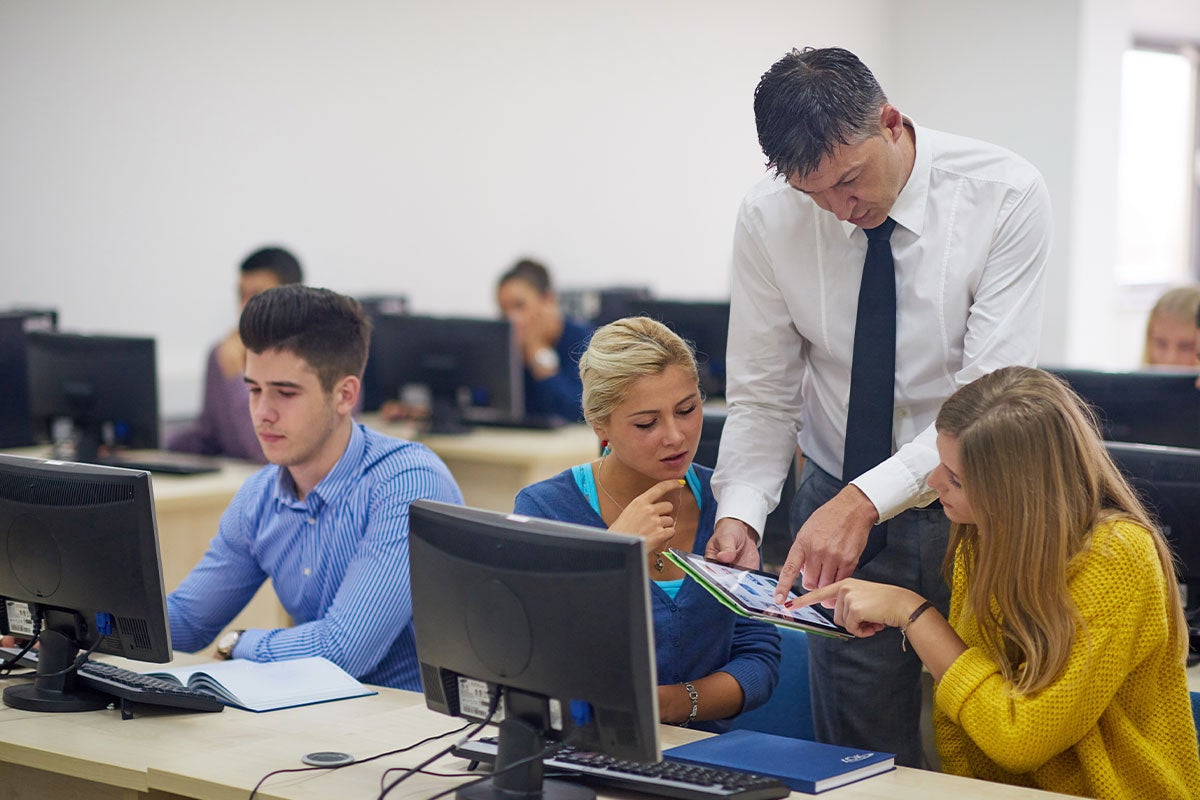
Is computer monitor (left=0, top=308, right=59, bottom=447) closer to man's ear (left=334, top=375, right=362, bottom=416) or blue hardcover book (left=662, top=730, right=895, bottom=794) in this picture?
man's ear (left=334, top=375, right=362, bottom=416)

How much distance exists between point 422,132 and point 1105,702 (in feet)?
16.7

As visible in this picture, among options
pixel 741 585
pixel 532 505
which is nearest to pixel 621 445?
pixel 532 505

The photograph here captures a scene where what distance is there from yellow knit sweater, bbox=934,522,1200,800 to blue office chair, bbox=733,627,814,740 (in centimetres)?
56

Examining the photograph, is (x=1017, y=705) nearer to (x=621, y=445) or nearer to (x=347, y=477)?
(x=621, y=445)

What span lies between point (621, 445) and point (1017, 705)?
75 centimetres

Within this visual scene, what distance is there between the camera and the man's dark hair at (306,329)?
8.11 ft

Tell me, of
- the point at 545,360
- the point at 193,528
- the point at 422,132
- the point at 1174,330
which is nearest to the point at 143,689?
the point at 193,528

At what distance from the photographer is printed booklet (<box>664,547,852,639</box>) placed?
69.0 inches

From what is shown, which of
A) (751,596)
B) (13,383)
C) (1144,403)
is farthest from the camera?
(13,383)

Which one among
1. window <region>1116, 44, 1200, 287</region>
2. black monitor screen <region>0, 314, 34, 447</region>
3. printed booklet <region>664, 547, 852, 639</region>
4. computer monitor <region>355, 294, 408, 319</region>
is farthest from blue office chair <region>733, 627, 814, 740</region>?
window <region>1116, 44, 1200, 287</region>

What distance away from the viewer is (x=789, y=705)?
2377mm

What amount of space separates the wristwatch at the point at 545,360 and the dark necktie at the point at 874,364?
11.4 feet

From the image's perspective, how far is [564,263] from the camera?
6973 millimetres

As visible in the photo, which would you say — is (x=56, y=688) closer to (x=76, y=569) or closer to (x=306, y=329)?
(x=76, y=569)
